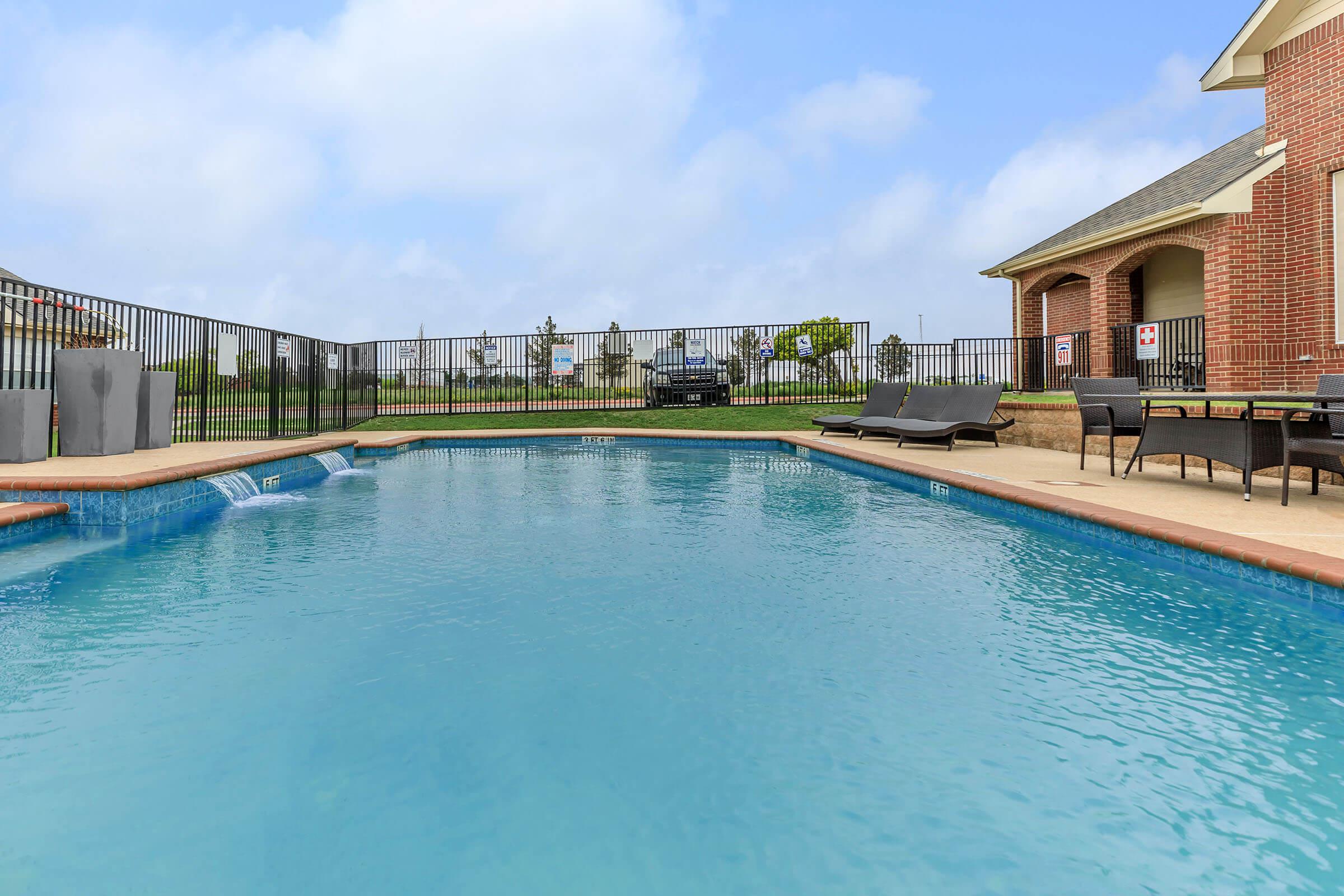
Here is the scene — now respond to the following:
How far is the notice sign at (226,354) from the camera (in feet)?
31.2

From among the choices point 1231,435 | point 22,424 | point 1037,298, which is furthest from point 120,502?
point 1037,298

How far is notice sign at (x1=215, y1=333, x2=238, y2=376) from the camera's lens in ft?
31.2

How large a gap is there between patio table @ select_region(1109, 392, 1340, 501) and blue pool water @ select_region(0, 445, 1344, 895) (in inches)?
73.0

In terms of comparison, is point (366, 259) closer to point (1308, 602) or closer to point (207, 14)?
point (207, 14)

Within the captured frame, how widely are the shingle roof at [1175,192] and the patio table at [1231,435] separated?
17.5 ft

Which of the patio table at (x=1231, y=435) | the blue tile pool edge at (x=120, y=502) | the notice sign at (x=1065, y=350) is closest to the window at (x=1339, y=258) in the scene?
the patio table at (x=1231, y=435)

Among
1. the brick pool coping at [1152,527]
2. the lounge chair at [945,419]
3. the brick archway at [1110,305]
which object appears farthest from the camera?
the brick archway at [1110,305]

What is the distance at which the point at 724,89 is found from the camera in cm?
1762

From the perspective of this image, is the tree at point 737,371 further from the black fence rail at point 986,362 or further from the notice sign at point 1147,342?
the notice sign at point 1147,342

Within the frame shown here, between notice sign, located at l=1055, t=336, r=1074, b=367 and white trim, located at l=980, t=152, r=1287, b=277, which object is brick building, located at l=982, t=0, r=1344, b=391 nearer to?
white trim, located at l=980, t=152, r=1287, b=277

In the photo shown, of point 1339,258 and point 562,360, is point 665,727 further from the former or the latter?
point 562,360

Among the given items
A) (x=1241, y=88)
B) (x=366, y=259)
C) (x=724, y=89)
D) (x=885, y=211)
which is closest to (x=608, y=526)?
(x=1241, y=88)

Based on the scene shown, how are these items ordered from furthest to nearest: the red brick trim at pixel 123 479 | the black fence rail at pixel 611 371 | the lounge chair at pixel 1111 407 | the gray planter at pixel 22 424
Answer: the black fence rail at pixel 611 371 → the lounge chair at pixel 1111 407 → the gray planter at pixel 22 424 → the red brick trim at pixel 123 479

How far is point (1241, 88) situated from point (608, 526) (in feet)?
35.6
